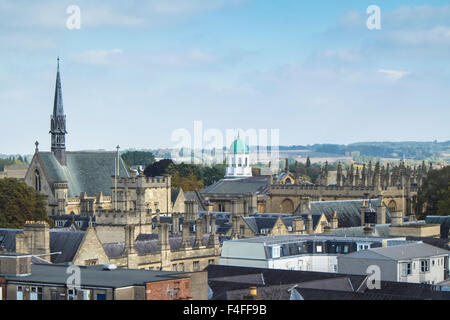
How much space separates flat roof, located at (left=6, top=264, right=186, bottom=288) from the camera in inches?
1453

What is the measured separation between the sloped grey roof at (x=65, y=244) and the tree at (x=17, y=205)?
31.0 meters

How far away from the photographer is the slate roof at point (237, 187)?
12888 centimetres

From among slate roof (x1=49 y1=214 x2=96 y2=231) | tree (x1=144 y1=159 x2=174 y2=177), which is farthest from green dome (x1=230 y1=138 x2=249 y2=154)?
slate roof (x1=49 y1=214 x2=96 y2=231)

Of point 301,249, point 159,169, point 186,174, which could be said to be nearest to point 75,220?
point 301,249

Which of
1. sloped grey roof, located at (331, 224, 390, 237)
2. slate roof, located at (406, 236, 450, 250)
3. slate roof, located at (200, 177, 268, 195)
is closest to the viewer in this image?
slate roof, located at (406, 236, 450, 250)

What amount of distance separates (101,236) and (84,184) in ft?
143

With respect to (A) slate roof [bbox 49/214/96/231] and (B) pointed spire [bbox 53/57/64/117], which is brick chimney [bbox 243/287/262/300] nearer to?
(A) slate roof [bbox 49/214/96/231]

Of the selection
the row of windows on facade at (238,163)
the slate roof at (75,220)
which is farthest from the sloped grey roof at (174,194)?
the row of windows on facade at (238,163)

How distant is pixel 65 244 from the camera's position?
183 feet

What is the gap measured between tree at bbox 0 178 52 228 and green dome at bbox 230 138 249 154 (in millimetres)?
67130

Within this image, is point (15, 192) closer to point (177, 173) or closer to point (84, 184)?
point (84, 184)

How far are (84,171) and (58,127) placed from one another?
708cm
